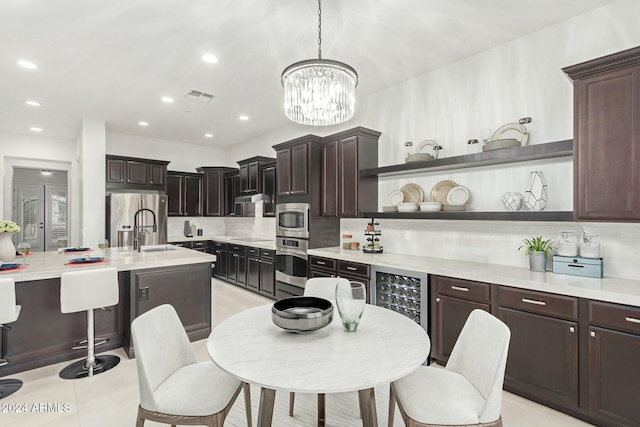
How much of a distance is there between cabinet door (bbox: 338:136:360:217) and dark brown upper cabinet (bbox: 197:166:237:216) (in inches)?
144

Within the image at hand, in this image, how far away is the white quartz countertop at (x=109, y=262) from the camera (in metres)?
2.50

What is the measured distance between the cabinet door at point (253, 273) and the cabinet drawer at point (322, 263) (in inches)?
57.7

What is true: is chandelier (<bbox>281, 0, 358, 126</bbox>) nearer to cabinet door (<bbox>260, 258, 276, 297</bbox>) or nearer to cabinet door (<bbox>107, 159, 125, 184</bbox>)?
cabinet door (<bbox>260, 258, 276, 297</bbox>)

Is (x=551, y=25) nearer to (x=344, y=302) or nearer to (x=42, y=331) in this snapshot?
(x=344, y=302)

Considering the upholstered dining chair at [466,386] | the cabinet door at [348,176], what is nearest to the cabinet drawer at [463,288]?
the upholstered dining chair at [466,386]

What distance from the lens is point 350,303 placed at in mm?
1576

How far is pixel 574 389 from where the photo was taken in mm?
2047

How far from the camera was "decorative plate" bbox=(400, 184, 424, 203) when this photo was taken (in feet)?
11.8

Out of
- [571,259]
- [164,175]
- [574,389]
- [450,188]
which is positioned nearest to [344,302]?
[574,389]

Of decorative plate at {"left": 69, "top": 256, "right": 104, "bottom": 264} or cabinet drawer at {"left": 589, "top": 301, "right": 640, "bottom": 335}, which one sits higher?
decorative plate at {"left": 69, "top": 256, "right": 104, "bottom": 264}

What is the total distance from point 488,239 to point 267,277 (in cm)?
332

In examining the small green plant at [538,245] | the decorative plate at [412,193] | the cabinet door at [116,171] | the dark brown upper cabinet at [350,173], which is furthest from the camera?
the cabinet door at [116,171]

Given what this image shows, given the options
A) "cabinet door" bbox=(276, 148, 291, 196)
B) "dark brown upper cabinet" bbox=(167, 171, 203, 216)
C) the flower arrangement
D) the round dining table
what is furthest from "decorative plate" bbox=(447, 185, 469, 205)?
"dark brown upper cabinet" bbox=(167, 171, 203, 216)

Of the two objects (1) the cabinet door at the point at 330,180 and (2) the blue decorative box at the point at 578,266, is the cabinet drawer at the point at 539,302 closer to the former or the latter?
(2) the blue decorative box at the point at 578,266
